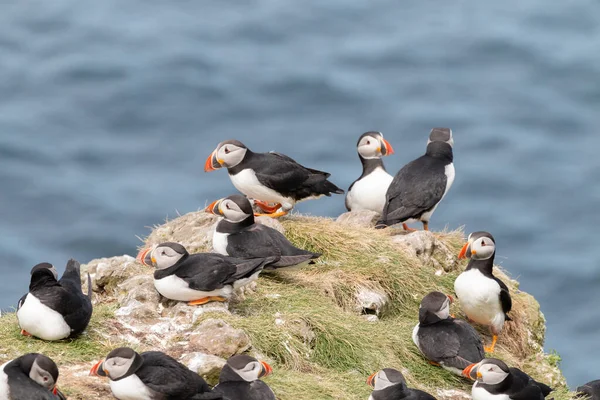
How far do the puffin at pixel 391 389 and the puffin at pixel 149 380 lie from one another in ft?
3.68

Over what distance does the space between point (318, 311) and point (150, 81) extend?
74.9 ft

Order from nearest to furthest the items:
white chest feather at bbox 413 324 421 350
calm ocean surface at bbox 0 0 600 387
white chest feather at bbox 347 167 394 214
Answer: white chest feather at bbox 413 324 421 350
white chest feather at bbox 347 167 394 214
calm ocean surface at bbox 0 0 600 387

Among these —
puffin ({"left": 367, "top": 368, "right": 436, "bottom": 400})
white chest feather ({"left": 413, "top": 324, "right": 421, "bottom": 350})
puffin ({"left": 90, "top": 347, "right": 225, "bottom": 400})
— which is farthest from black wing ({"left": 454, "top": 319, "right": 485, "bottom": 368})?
puffin ({"left": 90, "top": 347, "right": 225, "bottom": 400})

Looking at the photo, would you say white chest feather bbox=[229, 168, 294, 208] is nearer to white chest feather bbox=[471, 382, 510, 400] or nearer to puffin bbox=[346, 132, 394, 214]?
puffin bbox=[346, 132, 394, 214]

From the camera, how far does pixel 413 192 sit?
10.8 meters

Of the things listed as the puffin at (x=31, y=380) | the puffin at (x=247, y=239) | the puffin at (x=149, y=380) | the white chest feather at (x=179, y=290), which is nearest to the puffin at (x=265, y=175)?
the puffin at (x=247, y=239)

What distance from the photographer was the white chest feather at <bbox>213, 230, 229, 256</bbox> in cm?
909

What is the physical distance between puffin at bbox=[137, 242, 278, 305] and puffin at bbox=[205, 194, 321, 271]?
589mm

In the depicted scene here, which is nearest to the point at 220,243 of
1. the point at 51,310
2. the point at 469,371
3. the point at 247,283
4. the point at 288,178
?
the point at 247,283

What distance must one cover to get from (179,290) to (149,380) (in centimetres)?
152

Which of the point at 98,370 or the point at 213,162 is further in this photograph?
the point at 213,162

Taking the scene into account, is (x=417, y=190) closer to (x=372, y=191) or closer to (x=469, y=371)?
(x=372, y=191)

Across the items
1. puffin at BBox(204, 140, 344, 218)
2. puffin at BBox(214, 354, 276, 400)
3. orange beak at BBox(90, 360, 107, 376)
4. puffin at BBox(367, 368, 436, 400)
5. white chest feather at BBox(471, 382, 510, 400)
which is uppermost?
puffin at BBox(204, 140, 344, 218)

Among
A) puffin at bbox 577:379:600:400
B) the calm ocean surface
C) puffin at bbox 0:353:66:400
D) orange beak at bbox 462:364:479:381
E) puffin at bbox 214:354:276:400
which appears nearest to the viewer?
puffin at bbox 0:353:66:400
